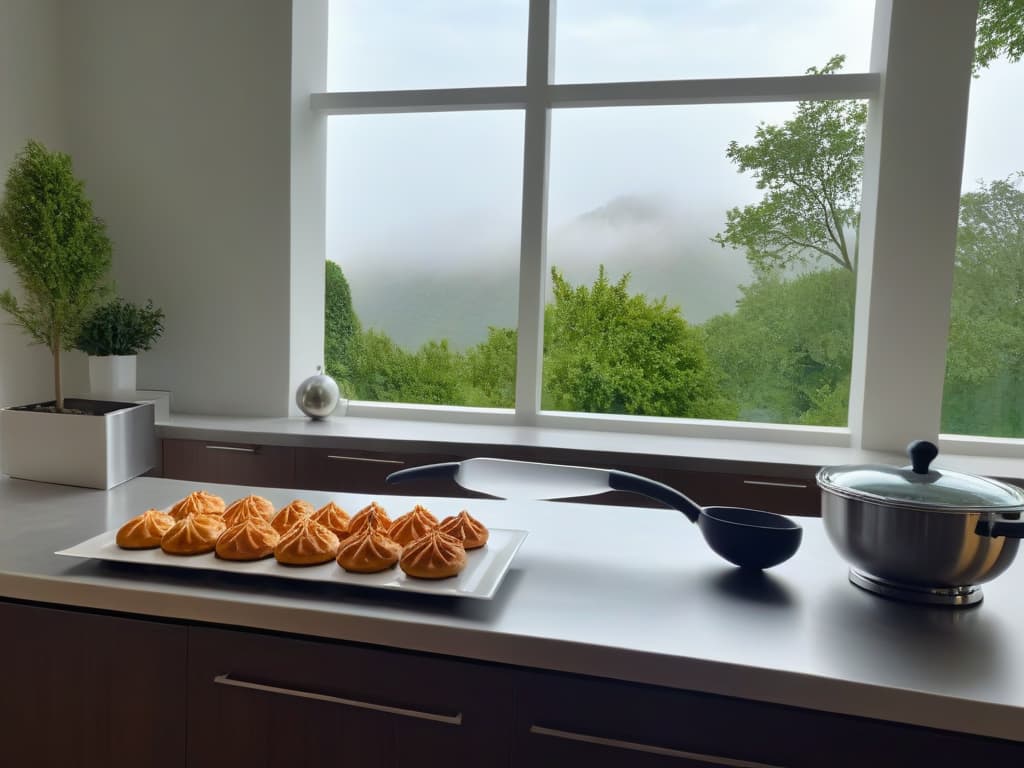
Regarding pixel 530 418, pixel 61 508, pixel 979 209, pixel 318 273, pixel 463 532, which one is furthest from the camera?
pixel 318 273

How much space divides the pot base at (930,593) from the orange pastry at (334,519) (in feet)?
2.64

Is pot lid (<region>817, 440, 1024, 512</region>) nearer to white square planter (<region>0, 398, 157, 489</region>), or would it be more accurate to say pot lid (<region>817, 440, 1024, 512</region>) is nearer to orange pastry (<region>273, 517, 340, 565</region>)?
orange pastry (<region>273, 517, 340, 565</region>)

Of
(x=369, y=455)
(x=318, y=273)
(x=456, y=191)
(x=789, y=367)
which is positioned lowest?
(x=369, y=455)

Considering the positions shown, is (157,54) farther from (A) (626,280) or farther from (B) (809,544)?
(B) (809,544)

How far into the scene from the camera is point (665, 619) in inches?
37.8

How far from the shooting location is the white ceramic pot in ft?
9.41

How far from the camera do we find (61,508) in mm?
1425

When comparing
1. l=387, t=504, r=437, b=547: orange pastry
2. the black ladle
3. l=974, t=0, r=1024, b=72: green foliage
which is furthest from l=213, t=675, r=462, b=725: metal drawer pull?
l=974, t=0, r=1024, b=72: green foliage

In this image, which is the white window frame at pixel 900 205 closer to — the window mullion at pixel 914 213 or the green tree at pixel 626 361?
the window mullion at pixel 914 213

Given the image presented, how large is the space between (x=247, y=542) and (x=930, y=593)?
0.98m

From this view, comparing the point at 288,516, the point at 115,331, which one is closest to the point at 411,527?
the point at 288,516

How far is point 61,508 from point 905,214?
2.75 m

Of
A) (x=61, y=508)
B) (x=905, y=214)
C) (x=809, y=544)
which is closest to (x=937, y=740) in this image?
(x=809, y=544)

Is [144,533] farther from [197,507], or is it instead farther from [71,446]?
[71,446]
